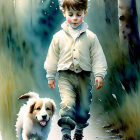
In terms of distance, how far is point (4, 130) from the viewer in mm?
3074

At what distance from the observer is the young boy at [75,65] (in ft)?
8.80

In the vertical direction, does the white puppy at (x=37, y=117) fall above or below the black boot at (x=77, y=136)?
above

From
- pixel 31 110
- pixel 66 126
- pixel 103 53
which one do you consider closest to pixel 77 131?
pixel 66 126

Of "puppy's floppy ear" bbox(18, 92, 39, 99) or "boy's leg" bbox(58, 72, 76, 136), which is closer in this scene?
"boy's leg" bbox(58, 72, 76, 136)

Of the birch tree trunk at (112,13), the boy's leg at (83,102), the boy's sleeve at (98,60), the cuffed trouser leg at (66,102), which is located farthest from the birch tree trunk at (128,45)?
the cuffed trouser leg at (66,102)

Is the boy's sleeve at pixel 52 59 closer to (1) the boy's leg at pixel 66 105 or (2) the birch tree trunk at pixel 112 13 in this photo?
(1) the boy's leg at pixel 66 105

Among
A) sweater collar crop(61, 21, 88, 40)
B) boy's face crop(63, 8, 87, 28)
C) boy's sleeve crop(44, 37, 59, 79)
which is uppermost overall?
boy's face crop(63, 8, 87, 28)

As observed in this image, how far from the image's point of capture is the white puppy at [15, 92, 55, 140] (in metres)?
2.69

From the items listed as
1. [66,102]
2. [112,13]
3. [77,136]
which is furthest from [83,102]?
[112,13]

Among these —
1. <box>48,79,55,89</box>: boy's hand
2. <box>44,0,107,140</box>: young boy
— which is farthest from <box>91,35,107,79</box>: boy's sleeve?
<box>48,79,55,89</box>: boy's hand

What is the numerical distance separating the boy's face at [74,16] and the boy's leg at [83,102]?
1.02 ft

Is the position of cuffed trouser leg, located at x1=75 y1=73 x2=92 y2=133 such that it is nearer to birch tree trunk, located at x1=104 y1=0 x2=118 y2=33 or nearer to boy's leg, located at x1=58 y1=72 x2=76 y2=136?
boy's leg, located at x1=58 y1=72 x2=76 y2=136

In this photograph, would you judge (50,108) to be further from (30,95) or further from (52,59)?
(52,59)

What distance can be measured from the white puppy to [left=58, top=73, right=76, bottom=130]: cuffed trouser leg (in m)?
0.07
